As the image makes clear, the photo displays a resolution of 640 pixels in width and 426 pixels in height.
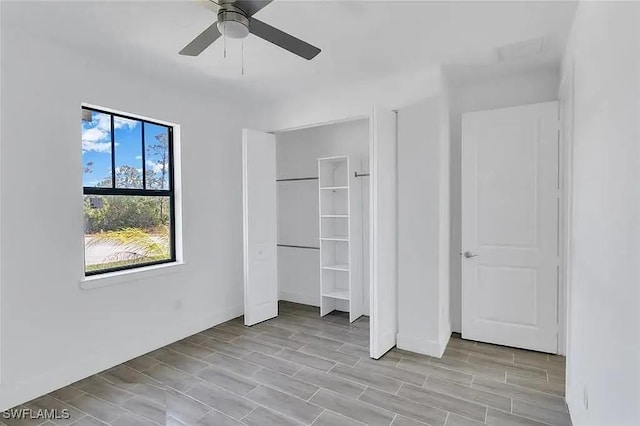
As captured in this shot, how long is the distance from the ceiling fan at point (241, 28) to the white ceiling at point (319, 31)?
0.72ft

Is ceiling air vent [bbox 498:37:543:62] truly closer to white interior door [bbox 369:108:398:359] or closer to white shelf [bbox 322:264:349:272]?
white interior door [bbox 369:108:398:359]

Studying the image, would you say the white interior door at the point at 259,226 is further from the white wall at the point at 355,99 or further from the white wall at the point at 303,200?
the white wall at the point at 303,200

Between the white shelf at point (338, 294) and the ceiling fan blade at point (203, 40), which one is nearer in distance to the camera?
the ceiling fan blade at point (203, 40)

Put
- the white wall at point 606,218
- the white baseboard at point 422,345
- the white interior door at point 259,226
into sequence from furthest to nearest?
the white interior door at point 259,226, the white baseboard at point 422,345, the white wall at point 606,218

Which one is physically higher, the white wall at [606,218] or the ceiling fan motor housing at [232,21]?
the ceiling fan motor housing at [232,21]

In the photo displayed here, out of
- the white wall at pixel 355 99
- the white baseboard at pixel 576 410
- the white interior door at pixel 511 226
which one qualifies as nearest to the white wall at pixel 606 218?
the white baseboard at pixel 576 410

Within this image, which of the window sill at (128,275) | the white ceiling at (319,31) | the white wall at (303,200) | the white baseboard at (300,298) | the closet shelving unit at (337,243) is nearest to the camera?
the white ceiling at (319,31)

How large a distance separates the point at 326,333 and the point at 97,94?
10.3 ft

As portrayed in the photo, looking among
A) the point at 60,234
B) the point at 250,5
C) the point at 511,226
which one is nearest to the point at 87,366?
the point at 60,234

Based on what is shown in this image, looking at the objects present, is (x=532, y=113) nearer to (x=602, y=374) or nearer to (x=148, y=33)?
(x=602, y=374)

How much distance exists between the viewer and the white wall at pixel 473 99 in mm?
3266

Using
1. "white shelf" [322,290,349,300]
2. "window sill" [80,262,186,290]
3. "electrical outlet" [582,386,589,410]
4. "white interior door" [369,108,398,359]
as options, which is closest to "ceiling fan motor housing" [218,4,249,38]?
"white interior door" [369,108,398,359]

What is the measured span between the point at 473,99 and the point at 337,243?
2307 millimetres

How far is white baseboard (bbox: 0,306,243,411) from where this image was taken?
94.3 inches
